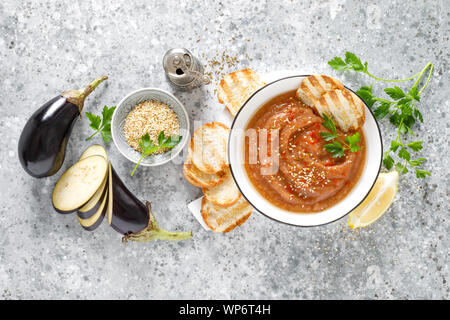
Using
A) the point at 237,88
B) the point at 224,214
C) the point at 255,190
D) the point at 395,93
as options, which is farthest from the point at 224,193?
the point at 395,93

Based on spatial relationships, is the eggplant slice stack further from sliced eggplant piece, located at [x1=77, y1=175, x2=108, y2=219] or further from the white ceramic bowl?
the white ceramic bowl

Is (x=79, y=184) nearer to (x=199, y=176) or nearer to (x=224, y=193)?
(x=199, y=176)

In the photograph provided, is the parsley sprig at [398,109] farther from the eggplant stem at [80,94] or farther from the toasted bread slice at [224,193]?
the eggplant stem at [80,94]

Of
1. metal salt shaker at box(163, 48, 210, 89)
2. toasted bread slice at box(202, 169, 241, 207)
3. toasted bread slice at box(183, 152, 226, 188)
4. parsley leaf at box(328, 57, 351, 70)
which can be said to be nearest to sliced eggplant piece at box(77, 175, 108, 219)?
toasted bread slice at box(183, 152, 226, 188)

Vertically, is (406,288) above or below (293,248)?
below

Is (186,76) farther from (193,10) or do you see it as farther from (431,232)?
(431,232)
